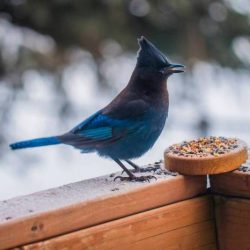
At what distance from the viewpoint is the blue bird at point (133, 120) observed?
227 cm

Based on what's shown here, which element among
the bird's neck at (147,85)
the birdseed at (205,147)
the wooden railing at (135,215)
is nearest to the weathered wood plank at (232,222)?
the wooden railing at (135,215)

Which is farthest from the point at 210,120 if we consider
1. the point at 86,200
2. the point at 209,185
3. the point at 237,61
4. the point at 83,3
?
the point at 86,200

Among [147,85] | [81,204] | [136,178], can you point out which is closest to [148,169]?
[136,178]

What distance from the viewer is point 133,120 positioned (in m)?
2.34

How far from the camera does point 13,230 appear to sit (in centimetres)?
148

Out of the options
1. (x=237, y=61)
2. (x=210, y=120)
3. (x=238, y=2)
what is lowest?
(x=210, y=120)

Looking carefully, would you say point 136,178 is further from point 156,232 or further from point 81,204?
point 81,204

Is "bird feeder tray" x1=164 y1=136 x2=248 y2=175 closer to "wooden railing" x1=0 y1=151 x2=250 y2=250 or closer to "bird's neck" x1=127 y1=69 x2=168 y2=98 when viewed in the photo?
"wooden railing" x1=0 y1=151 x2=250 y2=250

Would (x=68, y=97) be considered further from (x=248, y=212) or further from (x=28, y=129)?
(x=248, y=212)

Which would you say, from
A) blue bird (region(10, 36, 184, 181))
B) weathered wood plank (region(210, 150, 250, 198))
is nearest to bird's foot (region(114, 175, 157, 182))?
weathered wood plank (region(210, 150, 250, 198))

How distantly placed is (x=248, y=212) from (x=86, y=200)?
16.3 inches

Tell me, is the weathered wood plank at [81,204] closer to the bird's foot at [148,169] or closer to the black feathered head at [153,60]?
the bird's foot at [148,169]

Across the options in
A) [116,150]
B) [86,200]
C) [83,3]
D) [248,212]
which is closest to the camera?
[86,200]

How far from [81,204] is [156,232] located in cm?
23
